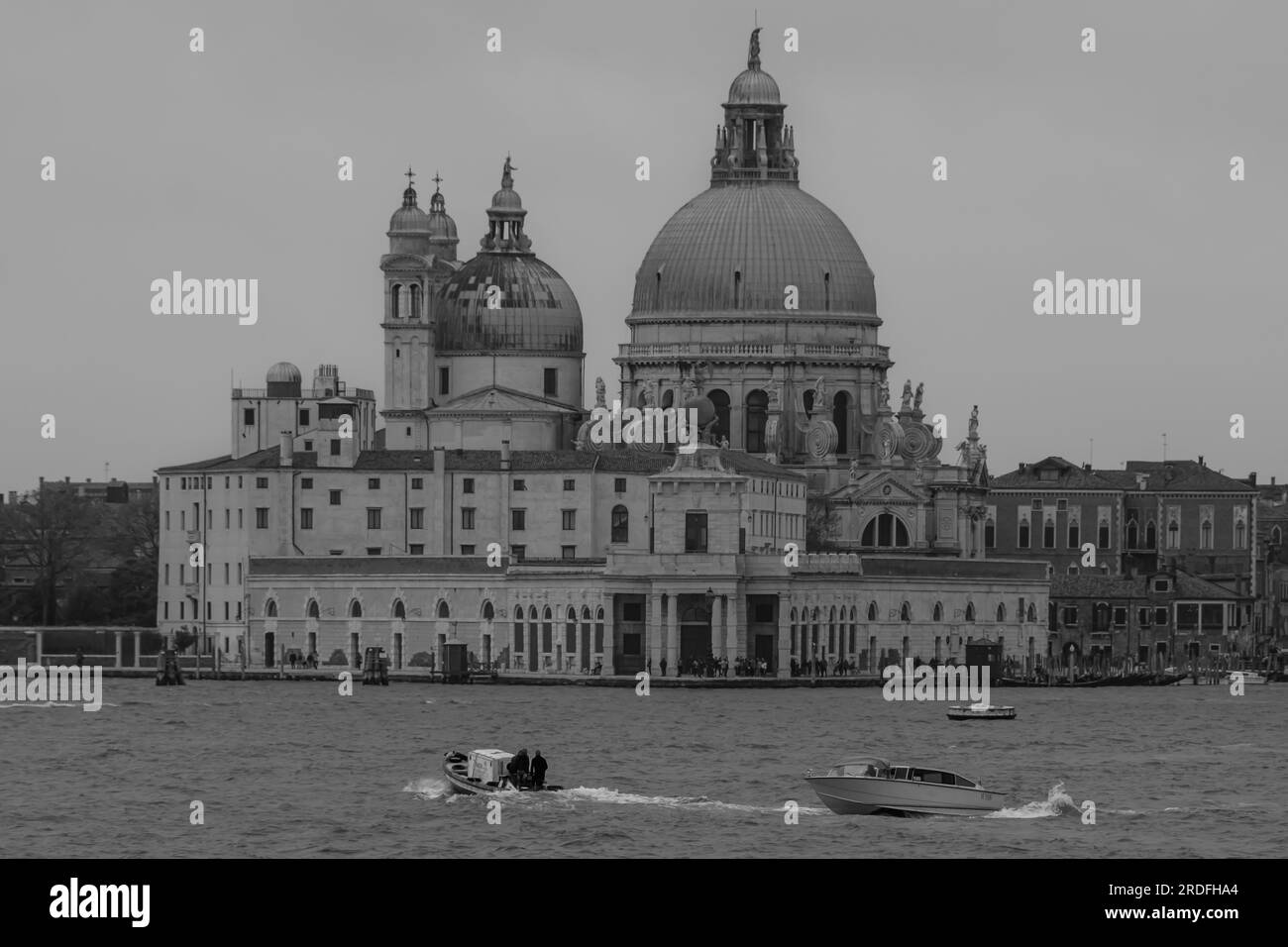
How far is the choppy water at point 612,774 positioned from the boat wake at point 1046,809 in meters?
0.07

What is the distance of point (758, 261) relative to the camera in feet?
418

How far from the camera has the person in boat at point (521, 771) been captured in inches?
2271

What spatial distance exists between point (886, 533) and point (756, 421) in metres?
7.04

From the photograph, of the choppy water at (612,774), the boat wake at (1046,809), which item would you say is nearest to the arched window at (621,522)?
the choppy water at (612,774)

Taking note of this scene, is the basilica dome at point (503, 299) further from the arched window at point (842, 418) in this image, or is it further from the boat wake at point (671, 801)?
the boat wake at point (671, 801)

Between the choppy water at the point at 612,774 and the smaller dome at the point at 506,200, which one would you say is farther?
the smaller dome at the point at 506,200

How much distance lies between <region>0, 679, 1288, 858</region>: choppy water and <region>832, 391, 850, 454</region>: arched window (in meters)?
31.9

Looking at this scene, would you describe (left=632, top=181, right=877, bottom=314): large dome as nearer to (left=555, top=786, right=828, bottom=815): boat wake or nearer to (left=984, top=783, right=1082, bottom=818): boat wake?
(left=555, top=786, right=828, bottom=815): boat wake

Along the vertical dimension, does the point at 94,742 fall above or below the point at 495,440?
below

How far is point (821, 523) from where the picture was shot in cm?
12412
